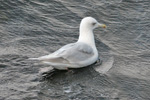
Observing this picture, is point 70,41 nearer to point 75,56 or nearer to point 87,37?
point 87,37

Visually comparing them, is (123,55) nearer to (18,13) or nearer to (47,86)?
(47,86)

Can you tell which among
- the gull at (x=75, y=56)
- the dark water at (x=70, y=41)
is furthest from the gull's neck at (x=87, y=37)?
the dark water at (x=70, y=41)

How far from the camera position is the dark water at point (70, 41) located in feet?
22.0

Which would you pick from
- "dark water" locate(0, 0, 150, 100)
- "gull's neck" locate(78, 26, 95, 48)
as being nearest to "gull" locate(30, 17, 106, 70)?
"gull's neck" locate(78, 26, 95, 48)

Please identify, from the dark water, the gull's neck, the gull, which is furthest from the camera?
the gull's neck

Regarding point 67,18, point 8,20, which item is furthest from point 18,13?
point 67,18

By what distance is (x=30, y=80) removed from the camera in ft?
22.7

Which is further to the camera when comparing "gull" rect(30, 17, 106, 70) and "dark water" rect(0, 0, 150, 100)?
"gull" rect(30, 17, 106, 70)

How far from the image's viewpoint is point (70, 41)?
900cm

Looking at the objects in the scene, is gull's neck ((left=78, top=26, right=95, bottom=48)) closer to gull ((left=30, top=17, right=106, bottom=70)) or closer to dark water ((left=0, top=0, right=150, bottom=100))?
gull ((left=30, top=17, right=106, bottom=70))

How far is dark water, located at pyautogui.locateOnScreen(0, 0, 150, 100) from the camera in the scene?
6719mm

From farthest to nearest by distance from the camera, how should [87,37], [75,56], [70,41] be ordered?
[70,41] < [87,37] < [75,56]

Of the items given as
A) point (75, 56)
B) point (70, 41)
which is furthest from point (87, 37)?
point (75, 56)

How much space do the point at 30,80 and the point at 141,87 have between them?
220cm
